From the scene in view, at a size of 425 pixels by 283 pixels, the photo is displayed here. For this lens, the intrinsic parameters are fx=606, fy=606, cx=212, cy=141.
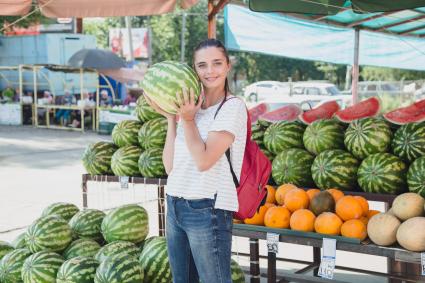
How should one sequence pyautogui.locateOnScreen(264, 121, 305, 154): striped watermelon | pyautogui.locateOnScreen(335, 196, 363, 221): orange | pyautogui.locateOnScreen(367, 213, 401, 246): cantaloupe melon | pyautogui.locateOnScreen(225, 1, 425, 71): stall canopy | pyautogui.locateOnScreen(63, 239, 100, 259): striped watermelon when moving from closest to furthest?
1. pyautogui.locateOnScreen(367, 213, 401, 246): cantaloupe melon
2. pyautogui.locateOnScreen(335, 196, 363, 221): orange
3. pyautogui.locateOnScreen(63, 239, 100, 259): striped watermelon
4. pyautogui.locateOnScreen(264, 121, 305, 154): striped watermelon
5. pyautogui.locateOnScreen(225, 1, 425, 71): stall canopy

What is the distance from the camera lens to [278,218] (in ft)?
13.1

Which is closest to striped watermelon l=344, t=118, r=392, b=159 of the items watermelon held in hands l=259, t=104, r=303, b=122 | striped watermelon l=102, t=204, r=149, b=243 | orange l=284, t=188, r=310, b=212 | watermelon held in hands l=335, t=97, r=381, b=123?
watermelon held in hands l=335, t=97, r=381, b=123

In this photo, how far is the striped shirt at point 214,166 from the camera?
2863mm

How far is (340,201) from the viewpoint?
3.95 m

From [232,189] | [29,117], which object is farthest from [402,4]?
[29,117]

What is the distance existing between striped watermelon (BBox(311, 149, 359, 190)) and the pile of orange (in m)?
0.29

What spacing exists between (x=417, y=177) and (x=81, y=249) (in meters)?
2.40

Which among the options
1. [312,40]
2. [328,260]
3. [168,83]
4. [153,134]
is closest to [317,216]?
[328,260]

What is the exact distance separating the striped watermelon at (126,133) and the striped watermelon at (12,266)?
1590 millimetres

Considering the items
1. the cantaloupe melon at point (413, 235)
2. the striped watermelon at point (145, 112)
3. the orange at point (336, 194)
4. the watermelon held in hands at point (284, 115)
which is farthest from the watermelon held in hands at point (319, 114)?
the cantaloupe melon at point (413, 235)

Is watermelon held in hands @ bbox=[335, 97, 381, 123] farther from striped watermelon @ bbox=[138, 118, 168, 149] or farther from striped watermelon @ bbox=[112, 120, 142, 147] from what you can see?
striped watermelon @ bbox=[112, 120, 142, 147]

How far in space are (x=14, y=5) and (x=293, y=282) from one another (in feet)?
11.4

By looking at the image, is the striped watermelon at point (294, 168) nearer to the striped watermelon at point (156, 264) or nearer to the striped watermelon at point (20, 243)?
the striped watermelon at point (156, 264)

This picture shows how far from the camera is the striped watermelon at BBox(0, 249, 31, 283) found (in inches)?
167
